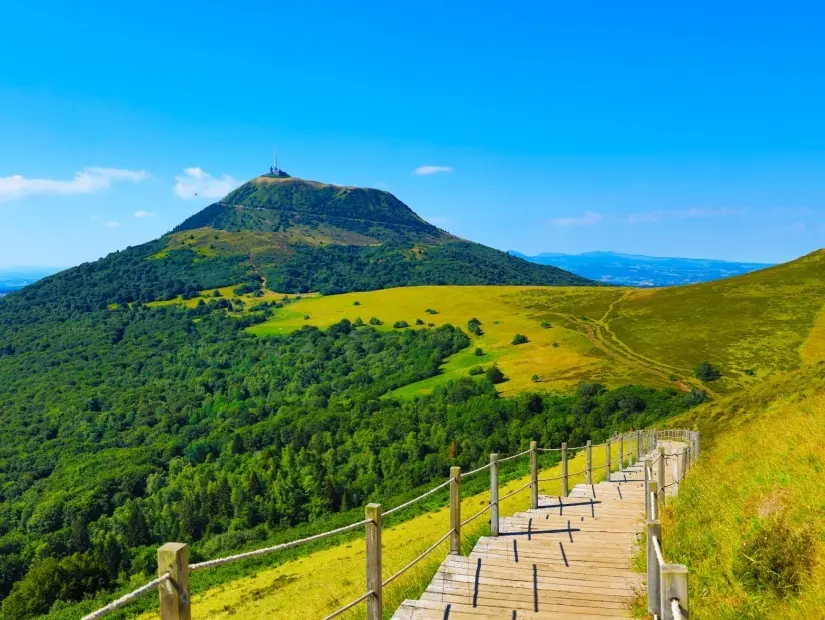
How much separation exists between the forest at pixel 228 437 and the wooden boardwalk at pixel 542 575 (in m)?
50.1

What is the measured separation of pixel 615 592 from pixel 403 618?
2.71 metres

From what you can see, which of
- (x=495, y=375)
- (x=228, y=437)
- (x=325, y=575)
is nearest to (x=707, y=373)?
(x=495, y=375)

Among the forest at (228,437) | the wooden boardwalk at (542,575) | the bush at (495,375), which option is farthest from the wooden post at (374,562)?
the bush at (495,375)

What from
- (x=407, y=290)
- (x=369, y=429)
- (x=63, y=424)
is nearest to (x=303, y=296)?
(x=407, y=290)

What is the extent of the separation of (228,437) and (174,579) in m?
97.6

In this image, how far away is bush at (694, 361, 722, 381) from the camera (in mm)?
71125

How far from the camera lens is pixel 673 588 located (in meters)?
3.52

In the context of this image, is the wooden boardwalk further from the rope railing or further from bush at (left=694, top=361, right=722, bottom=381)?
bush at (left=694, top=361, right=722, bottom=381)

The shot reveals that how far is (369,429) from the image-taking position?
8300 centimetres

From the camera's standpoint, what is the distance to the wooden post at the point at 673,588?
345 centimetres

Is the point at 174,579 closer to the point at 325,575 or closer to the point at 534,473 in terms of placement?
the point at 534,473

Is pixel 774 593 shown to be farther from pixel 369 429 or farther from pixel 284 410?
pixel 284 410

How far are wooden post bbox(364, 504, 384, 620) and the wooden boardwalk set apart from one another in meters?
0.67

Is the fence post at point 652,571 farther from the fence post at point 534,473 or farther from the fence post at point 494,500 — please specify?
the fence post at point 534,473
